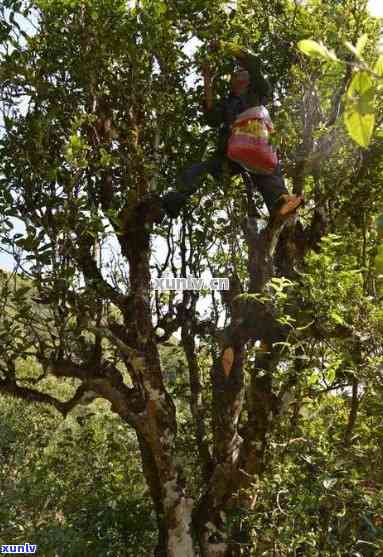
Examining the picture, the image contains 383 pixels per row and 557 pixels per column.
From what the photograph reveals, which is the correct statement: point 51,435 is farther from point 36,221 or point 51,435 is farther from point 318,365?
point 318,365

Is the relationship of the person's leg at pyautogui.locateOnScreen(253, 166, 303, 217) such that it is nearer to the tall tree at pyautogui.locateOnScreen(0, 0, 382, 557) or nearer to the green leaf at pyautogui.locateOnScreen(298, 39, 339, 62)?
the tall tree at pyautogui.locateOnScreen(0, 0, 382, 557)

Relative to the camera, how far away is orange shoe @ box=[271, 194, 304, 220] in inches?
197

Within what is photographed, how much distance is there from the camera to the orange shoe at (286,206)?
500 centimetres

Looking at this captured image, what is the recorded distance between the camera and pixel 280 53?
6.19 m

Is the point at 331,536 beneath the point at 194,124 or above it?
beneath

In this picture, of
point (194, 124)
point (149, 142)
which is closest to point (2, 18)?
point (149, 142)

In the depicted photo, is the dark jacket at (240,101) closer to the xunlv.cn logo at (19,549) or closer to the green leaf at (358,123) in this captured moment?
the xunlv.cn logo at (19,549)

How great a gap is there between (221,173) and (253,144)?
631 millimetres

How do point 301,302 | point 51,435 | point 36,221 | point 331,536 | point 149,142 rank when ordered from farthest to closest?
point 51,435 → point 149,142 → point 36,221 → point 301,302 → point 331,536

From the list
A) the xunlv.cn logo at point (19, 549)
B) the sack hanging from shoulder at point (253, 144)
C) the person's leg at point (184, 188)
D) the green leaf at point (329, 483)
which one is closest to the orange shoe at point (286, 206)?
the sack hanging from shoulder at point (253, 144)

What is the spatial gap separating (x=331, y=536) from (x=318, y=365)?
1141 millimetres

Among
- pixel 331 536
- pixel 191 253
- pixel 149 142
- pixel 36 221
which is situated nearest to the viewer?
pixel 331 536

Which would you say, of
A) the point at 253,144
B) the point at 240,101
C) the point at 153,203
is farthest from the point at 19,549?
the point at 240,101

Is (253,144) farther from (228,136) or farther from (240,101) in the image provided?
(240,101)
